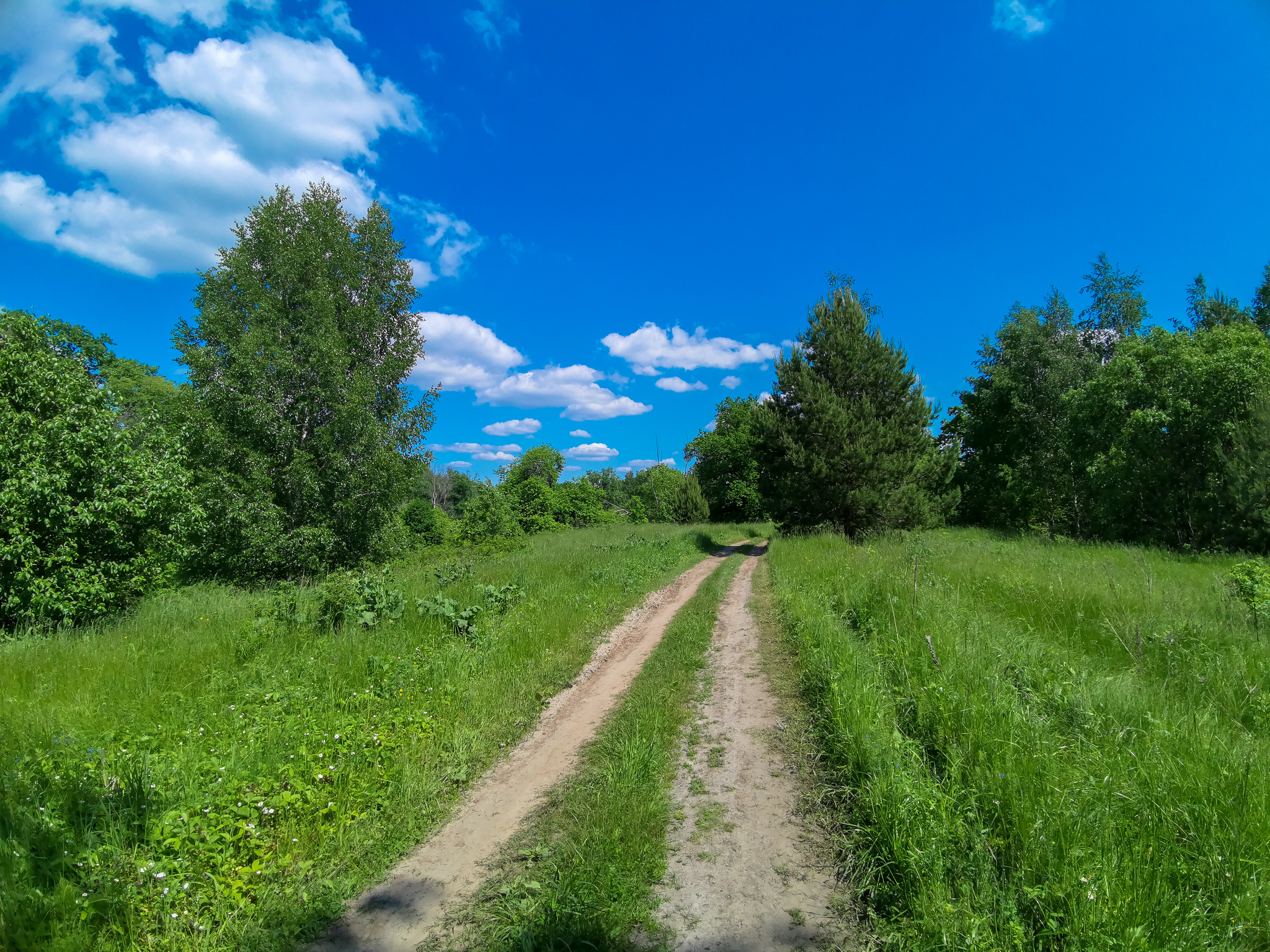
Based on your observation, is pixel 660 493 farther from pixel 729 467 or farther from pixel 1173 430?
pixel 1173 430

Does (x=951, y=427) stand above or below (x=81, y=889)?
above

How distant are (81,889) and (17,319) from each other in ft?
40.3

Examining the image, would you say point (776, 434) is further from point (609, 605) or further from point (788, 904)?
point (788, 904)

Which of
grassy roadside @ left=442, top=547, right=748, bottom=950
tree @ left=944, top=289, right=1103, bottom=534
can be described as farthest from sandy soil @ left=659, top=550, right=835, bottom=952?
tree @ left=944, top=289, right=1103, bottom=534

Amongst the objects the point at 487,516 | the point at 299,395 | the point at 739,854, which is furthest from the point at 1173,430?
the point at 487,516

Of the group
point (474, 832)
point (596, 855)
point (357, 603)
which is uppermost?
point (357, 603)

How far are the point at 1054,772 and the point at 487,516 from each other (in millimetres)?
37500

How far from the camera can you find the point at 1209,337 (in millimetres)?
21281

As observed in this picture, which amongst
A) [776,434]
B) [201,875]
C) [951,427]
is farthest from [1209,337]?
[201,875]

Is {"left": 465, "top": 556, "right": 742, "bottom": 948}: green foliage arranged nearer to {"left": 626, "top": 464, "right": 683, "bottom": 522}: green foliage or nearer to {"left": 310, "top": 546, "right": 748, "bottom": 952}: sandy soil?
{"left": 310, "top": 546, "right": 748, "bottom": 952}: sandy soil

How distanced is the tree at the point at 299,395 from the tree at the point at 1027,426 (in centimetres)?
3561

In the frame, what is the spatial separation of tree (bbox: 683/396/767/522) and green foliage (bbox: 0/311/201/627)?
1920 inches

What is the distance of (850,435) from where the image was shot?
2244 cm

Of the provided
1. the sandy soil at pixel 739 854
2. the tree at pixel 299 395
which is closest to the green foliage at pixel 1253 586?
the sandy soil at pixel 739 854
